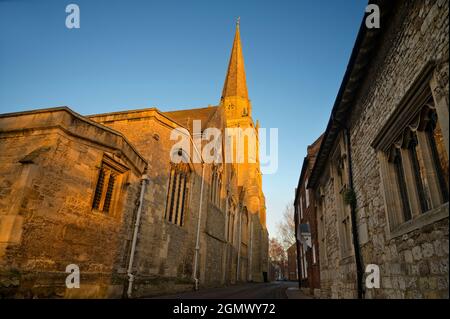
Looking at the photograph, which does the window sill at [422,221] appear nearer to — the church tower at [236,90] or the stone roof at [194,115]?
the stone roof at [194,115]

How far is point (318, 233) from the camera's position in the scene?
13219mm

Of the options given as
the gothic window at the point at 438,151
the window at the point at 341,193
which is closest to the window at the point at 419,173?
the gothic window at the point at 438,151

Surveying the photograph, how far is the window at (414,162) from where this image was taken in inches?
146

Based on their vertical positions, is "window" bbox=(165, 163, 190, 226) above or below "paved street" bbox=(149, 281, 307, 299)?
above

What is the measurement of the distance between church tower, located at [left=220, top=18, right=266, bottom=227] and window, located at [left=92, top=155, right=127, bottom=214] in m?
31.4

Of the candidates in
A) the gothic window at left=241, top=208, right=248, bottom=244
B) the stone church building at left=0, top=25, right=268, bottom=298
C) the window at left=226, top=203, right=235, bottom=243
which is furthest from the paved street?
the gothic window at left=241, top=208, right=248, bottom=244

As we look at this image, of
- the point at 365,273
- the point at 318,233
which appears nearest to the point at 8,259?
the point at 365,273

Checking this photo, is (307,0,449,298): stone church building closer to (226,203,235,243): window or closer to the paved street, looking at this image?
the paved street

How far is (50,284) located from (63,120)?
4.73 meters

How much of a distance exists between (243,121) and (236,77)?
984 centimetres

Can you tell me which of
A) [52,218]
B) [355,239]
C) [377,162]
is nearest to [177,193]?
[52,218]

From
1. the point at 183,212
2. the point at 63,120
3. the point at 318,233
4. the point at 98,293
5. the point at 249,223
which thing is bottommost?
the point at 98,293

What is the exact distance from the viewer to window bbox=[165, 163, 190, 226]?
48.3 ft

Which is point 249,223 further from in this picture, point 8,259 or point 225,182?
point 8,259
